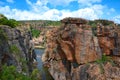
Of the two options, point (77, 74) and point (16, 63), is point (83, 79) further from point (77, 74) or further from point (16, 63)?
point (16, 63)

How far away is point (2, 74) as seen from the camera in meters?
24.2

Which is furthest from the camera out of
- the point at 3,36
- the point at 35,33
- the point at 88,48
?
the point at 35,33

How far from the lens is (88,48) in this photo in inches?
2055

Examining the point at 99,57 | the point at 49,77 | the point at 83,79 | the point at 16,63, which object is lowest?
the point at 49,77

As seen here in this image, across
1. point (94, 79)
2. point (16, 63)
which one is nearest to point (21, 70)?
point (16, 63)

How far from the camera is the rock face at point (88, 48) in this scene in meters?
49.8

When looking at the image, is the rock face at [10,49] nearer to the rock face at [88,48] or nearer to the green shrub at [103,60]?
the rock face at [88,48]

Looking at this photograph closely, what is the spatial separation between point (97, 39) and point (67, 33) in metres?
5.95

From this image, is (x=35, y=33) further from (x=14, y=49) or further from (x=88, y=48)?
(x=14, y=49)

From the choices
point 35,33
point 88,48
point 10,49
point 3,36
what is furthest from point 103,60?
point 35,33

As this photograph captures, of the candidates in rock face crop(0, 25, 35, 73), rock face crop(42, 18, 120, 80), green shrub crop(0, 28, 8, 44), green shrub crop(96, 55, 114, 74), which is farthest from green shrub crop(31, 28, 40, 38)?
green shrub crop(0, 28, 8, 44)

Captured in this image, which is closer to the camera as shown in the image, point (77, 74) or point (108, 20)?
Answer: point (77, 74)

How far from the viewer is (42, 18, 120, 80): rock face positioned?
49.8m

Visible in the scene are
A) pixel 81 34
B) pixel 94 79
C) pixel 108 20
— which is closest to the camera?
pixel 94 79
